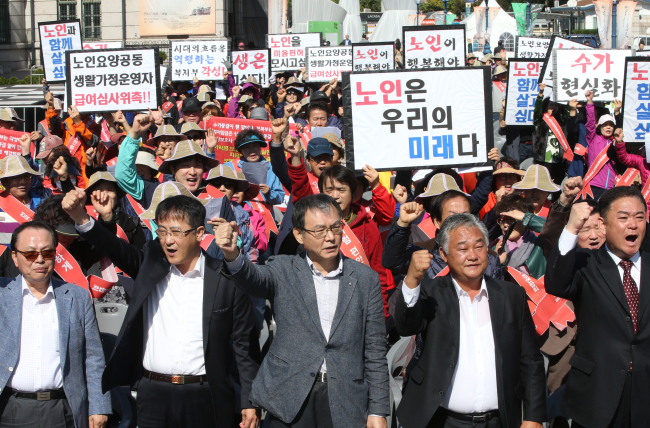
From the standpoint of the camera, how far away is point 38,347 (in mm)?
3746

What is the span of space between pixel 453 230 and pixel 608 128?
5928 mm

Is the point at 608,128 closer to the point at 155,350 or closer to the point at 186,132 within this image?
the point at 186,132

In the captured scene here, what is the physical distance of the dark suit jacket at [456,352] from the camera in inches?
135

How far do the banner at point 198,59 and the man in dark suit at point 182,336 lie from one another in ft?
38.4

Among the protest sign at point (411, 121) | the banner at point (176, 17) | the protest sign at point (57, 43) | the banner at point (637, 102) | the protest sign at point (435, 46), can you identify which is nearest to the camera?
the protest sign at point (411, 121)

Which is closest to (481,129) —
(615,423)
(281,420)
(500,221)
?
(500,221)

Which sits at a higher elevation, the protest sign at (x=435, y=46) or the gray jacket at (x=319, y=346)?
the protest sign at (x=435, y=46)

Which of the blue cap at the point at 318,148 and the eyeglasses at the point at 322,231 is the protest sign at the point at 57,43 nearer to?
the blue cap at the point at 318,148

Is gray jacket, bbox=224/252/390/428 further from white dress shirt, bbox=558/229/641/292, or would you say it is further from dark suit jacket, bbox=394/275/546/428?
white dress shirt, bbox=558/229/641/292

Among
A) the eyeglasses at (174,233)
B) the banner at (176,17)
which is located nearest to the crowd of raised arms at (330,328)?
the eyeglasses at (174,233)

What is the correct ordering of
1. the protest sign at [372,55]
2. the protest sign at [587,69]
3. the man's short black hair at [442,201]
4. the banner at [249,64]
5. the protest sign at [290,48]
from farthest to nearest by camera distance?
1. the protest sign at [290,48]
2. the banner at [249,64]
3. the protest sign at [372,55]
4. the protest sign at [587,69]
5. the man's short black hair at [442,201]

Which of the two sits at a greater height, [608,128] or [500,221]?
[608,128]

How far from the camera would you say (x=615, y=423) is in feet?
11.6

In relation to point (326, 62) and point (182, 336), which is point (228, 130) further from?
point (326, 62)
